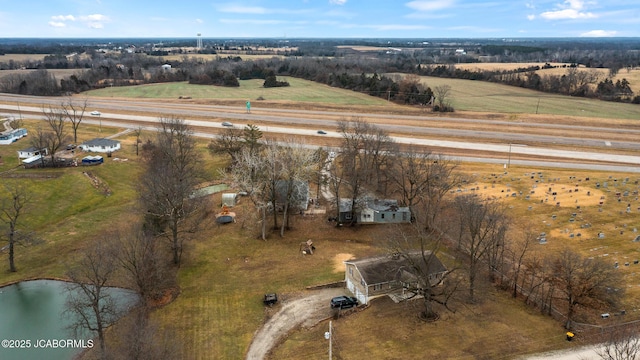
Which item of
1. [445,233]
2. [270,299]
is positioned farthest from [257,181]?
[445,233]

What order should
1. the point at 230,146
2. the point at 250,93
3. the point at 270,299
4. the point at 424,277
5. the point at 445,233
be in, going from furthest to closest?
the point at 250,93, the point at 230,146, the point at 445,233, the point at 270,299, the point at 424,277

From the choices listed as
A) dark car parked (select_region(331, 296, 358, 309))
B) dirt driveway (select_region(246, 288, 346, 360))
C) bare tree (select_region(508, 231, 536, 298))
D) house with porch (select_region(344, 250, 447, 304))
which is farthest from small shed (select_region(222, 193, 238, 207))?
bare tree (select_region(508, 231, 536, 298))

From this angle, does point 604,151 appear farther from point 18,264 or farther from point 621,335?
point 18,264

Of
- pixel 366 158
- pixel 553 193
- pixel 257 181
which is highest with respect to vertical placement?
pixel 366 158

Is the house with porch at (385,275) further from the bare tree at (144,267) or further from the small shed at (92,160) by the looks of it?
the small shed at (92,160)

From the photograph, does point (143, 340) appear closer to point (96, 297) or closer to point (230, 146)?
point (96, 297)

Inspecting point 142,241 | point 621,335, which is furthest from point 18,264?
point 621,335

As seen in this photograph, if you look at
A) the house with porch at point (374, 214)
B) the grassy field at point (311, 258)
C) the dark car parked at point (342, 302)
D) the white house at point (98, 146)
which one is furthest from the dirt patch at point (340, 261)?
the white house at point (98, 146)
